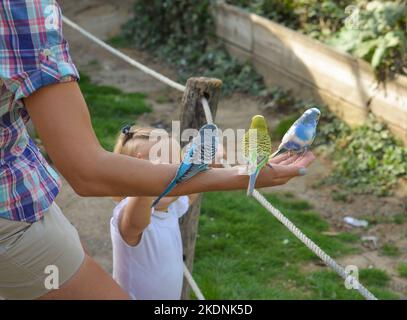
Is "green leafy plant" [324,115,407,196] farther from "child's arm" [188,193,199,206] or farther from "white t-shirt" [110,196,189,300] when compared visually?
"white t-shirt" [110,196,189,300]

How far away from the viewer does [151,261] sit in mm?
2311

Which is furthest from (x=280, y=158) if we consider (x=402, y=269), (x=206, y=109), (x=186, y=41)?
(x=186, y=41)

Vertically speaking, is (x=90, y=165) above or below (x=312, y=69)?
above

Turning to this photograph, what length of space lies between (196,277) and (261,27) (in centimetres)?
315

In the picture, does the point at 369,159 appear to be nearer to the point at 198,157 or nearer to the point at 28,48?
the point at 198,157

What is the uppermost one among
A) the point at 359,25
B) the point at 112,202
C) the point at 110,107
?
the point at 359,25

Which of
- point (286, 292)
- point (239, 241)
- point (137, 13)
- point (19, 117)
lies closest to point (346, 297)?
point (286, 292)

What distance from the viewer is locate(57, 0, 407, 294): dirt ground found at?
12.9 ft

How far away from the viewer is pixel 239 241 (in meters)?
4.02

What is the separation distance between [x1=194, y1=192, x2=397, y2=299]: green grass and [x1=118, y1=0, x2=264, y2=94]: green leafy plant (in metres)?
2.07

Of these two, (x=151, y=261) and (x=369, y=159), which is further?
(x=369, y=159)

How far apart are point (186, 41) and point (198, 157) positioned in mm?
6055

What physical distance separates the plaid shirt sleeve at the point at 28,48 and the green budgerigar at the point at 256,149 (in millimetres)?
364
